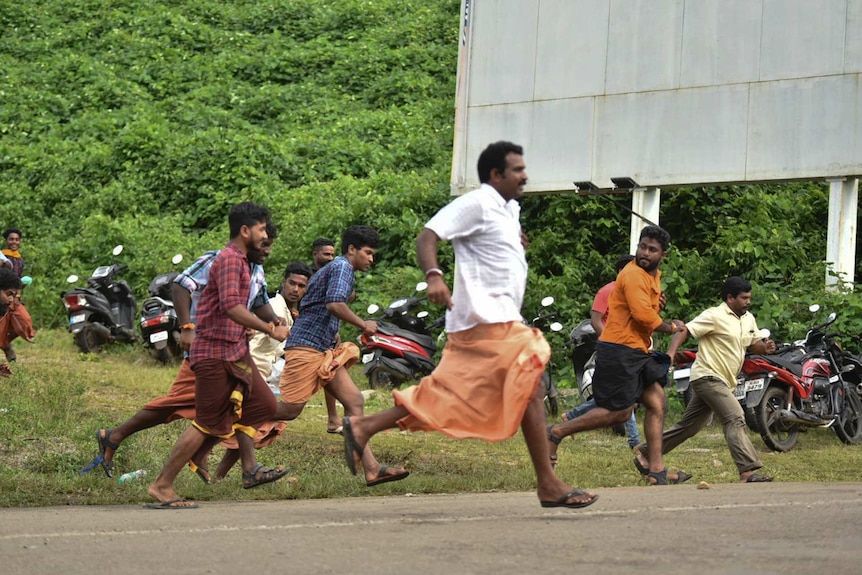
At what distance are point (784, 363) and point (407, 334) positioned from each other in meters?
4.89

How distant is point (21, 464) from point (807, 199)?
1222 centimetres

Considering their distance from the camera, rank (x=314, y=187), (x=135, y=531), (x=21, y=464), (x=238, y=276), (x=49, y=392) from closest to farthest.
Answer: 1. (x=135, y=531)
2. (x=238, y=276)
3. (x=21, y=464)
4. (x=49, y=392)
5. (x=314, y=187)

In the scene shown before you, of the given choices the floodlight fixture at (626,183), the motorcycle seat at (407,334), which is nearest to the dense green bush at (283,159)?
the floodlight fixture at (626,183)

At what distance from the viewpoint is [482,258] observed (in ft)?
21.1

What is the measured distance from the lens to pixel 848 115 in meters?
14.8

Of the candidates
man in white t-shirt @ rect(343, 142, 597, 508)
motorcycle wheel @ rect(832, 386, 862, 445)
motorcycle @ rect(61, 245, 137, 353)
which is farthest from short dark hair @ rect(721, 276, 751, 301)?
motorcycle @ rect(61, 245, 137, 353)

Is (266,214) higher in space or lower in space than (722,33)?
lower

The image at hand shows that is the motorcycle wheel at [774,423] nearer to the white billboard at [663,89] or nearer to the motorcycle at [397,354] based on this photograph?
the white billboard at [663,89]

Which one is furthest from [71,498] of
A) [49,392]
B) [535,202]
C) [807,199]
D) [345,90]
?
[345,90]

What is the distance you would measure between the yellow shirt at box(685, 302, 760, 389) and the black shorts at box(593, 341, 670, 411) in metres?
0.60

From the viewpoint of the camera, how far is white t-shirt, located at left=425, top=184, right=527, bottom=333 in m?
6.36

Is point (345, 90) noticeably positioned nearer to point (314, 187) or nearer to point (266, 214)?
point (314, 187)

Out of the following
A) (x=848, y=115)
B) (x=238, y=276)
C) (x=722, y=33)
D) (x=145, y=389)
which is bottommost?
(x=145, y=389)

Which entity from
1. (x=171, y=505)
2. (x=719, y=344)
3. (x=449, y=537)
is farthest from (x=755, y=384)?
(x=449, y=537)
